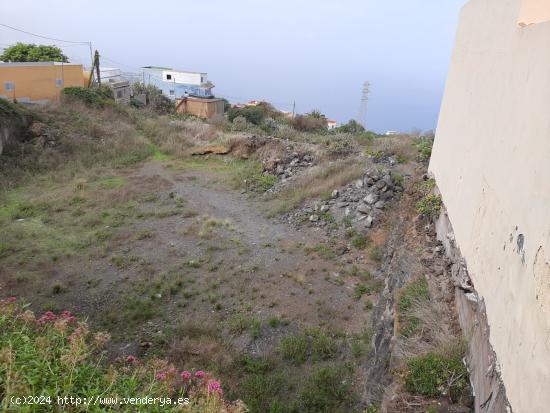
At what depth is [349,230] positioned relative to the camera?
9953 millimetres

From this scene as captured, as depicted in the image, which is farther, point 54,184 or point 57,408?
point 54,184

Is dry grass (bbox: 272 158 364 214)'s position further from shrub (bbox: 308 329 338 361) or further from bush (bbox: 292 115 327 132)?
bush (bbox: 292 115 327 132)

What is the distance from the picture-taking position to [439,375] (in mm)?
3625

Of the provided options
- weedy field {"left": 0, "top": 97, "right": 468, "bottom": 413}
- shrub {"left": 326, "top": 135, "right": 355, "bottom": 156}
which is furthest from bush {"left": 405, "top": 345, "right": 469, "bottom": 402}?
shrub {"left": 326, "top": 135, "right": 355, "bottom": 156}

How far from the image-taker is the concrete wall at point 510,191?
2502mm

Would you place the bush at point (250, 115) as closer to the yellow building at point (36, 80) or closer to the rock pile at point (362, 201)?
the yellow building at point (36, 80)

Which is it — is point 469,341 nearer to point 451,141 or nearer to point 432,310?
point 432,310

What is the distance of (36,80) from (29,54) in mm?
7258

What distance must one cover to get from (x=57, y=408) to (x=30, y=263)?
6.80 metres

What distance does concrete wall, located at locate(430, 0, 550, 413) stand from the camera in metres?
2.50

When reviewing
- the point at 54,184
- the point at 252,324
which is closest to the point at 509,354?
the point at 252,324

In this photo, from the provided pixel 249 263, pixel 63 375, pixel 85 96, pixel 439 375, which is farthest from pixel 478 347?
pixel 85 96

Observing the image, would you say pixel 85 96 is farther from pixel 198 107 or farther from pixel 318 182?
pixel 318 182

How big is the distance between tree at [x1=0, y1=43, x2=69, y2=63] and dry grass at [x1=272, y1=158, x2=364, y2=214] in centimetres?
2185
